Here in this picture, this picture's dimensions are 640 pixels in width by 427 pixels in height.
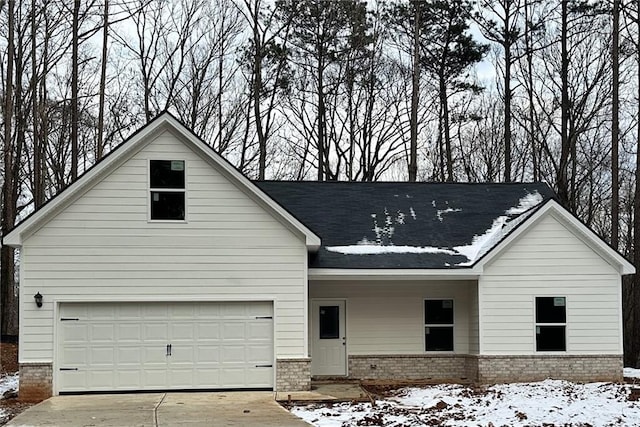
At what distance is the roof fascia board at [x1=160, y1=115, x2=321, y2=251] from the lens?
1694 cm

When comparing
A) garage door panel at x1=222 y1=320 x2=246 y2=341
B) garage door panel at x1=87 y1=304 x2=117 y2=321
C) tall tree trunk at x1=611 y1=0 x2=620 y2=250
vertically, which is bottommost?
garage door panel at x1=222 y1=320 x2=246 y2=341

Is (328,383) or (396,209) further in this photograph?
(396,209)

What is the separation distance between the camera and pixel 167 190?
17062mm

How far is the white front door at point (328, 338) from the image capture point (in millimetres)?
19344

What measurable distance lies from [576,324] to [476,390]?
3427mm

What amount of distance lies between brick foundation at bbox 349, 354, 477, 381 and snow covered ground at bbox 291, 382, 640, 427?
2.39 meters

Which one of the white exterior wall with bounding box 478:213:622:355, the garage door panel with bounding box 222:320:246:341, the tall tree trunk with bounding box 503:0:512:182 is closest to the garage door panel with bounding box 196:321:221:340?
the garage door panel with bounding box 222:320:246:341

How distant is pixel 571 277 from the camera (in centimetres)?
1858

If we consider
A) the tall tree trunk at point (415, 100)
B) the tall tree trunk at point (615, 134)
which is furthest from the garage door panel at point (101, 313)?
the tall tree trunk at point (615, 134)

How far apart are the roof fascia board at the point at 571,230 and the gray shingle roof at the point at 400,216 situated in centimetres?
67

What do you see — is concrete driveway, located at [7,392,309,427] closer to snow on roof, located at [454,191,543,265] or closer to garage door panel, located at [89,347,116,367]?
garage door panel, located at [89,347,116,367]

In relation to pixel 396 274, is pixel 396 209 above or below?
above

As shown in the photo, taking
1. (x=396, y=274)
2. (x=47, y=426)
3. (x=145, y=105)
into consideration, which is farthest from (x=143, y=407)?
(x=145, y=105)

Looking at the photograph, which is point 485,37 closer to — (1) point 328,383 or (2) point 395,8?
(2) point 395,8
